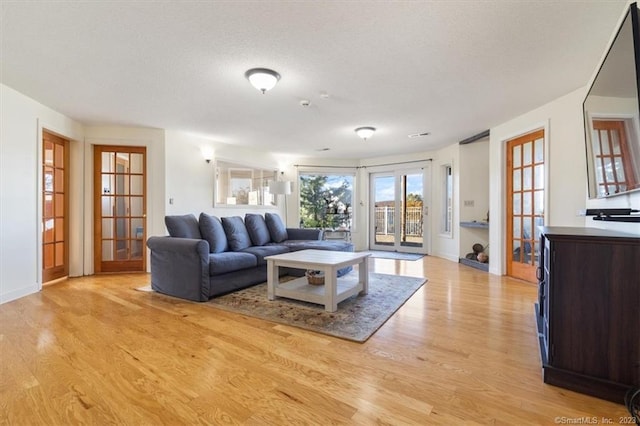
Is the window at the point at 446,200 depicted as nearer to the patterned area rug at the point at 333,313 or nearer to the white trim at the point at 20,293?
the patterned area rug at the point at 333,313

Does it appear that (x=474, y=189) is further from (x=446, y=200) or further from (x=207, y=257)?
(x=207, y=257)

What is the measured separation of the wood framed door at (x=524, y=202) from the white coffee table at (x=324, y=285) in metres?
2.40

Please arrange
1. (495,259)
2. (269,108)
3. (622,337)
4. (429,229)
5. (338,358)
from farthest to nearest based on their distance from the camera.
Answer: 1. (429,229)
2. (495,259)
3. (269,108)
4. (338,358)
5. (622,337)

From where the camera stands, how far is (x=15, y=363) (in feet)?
6.21

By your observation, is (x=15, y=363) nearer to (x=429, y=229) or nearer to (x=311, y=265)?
(x=311, y=265)

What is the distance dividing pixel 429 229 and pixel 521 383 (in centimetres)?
510

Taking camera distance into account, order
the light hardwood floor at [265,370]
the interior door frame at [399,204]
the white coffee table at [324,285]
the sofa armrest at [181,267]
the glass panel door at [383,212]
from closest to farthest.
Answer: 1. the light hardwood floor at [265,370]
2. the white coffee table at [324,285]
3. the sofa armrest at [181,267]
4. the interior door frame at [399,204]
5. the glass panel door at [383,212]

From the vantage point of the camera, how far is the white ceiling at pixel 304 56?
1.94 m

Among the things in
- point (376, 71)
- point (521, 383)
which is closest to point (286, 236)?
point (376, 71)

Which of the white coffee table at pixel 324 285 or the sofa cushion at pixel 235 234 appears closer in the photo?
the white coffee table at pixel 324 285

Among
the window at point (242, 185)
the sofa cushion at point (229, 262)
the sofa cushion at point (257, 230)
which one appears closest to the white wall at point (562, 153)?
the sofa cushion at point (229, 262)

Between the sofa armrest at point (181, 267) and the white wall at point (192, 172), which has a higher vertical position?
the white wall at point (192, 172)

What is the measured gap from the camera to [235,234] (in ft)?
13.8

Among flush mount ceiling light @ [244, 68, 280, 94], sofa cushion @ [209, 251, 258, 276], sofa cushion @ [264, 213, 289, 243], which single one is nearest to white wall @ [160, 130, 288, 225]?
sofa cushion @ [264, 213, 289, 243]
